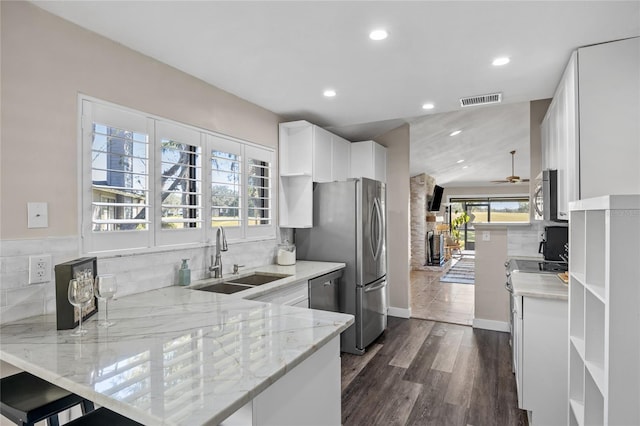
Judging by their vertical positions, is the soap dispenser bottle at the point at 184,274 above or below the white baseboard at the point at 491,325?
above

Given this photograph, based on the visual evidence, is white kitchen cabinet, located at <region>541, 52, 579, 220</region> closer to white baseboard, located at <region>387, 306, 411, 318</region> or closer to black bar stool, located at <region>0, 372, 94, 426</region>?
white baseboard, located at <region>387, 306, 411, 318</region>

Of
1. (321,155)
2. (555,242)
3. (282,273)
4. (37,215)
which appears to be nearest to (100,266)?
(37,215)

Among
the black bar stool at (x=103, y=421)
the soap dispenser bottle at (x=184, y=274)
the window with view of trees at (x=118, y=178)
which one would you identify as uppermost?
the window with view of trees at (x=118, y=178)

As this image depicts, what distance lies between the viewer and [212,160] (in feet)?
9.39

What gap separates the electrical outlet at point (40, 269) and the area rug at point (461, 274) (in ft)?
22.6

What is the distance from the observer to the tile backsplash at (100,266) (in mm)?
1659

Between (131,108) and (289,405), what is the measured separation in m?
2.01

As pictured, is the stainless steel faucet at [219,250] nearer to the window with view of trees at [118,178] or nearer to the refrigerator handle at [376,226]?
the window with view of trees at [118,178]

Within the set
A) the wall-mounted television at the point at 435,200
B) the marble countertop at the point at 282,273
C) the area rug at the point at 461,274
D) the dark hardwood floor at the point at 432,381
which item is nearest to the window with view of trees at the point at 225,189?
the marble countertop at the point at 282,273

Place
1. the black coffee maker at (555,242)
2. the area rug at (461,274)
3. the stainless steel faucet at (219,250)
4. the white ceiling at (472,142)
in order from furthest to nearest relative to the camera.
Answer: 1. the area rug at (461,274)
2. the white ceiling at (472,142)
3. the black coffee maker at (555,242)
4. the stainless steel faucet at (219,250)

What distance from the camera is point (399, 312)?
4816mm

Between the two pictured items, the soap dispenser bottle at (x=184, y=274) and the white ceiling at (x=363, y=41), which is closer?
the white ceiling at (x=363, y=41)

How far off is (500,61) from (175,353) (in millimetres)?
2628

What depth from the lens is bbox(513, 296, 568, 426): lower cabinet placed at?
2166 millimetres
